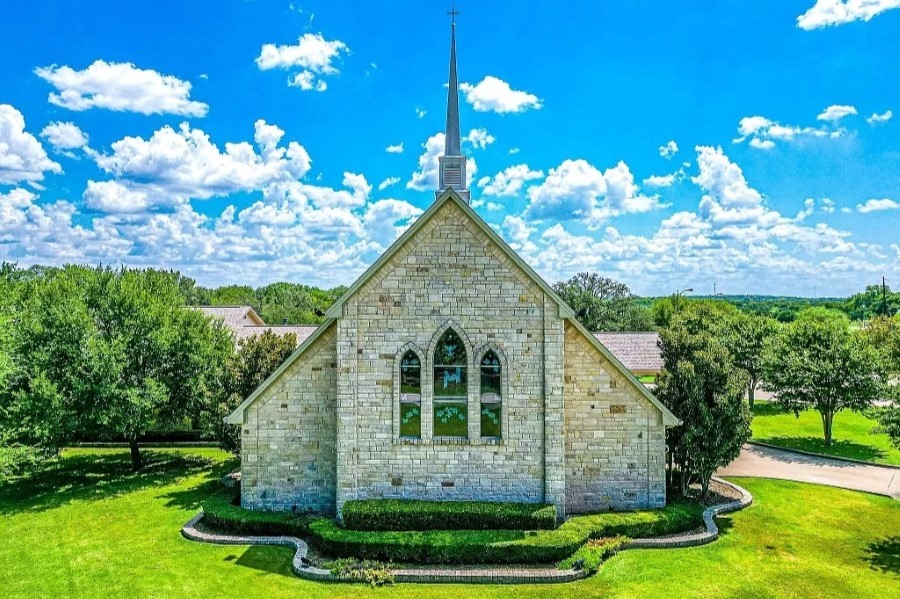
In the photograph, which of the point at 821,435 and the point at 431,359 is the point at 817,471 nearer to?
the point at 821,435

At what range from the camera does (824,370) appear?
97.3ft

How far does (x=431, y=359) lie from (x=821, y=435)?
27.7 meters

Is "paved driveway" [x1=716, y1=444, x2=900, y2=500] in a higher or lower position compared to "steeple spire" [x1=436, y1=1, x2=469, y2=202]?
lower

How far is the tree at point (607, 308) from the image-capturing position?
261ft

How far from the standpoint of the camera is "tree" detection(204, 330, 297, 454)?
23734mm

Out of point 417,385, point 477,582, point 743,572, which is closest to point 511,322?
point 417,385

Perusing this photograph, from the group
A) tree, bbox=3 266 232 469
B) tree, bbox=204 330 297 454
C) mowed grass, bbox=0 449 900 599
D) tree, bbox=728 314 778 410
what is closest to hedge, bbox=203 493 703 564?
mowed grass, bbox=0 449 900 599

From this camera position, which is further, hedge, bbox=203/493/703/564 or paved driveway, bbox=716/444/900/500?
paved driveway, bbox=716/444/900/500

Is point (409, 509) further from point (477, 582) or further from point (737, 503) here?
point (737, 503)

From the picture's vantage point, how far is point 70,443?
115 feet

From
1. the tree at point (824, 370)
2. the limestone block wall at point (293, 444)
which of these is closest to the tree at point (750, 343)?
the tree at point (824, 370)

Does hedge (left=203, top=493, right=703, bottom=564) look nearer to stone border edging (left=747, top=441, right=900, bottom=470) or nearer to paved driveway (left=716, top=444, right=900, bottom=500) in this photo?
paved driveway (left=716, top=444, right=900, bottom=500)

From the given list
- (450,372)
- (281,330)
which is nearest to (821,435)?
(450,372)

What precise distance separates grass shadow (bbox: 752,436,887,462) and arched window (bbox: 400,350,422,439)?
2288 centimetres
